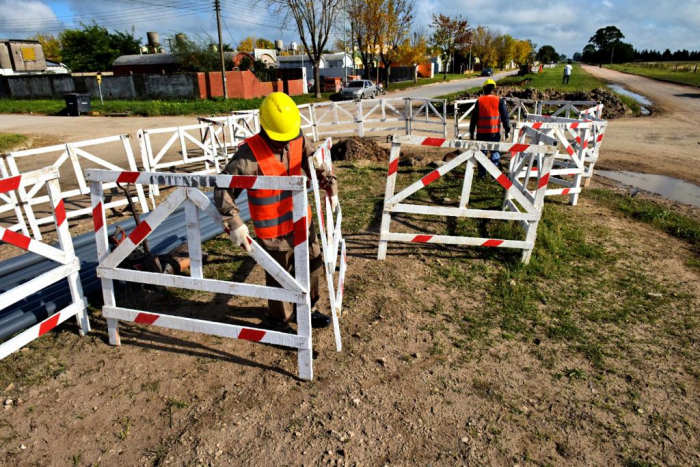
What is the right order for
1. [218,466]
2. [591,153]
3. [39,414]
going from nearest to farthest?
1. [218,466]
2. [39,414]
3. [591,153]

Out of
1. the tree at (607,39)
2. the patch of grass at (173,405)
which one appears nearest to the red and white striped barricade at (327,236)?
the patch of grass at (173,405)

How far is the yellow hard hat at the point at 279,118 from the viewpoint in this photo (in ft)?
9.85

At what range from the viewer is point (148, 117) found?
77.2 ft

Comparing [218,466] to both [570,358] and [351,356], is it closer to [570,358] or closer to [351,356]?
[351,356]

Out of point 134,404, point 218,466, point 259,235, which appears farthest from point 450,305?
point 134,404

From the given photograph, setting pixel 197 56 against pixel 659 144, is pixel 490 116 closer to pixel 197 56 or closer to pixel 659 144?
pixel 659 144

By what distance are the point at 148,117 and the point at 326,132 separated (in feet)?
43.7

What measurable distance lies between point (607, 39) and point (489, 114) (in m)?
124

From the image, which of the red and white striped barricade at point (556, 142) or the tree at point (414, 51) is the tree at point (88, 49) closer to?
the tree at point (414, 51)

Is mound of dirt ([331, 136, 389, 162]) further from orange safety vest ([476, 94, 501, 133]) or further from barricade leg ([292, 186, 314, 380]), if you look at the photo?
barricade leg ([292, 186, 314, 380])

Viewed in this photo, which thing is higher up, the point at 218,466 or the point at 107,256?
the point at 107,256

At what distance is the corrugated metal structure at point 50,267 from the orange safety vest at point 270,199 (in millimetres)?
1497

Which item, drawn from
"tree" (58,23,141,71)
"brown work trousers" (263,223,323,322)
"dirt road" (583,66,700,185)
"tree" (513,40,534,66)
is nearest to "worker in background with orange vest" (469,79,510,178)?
"dirt road" (583,66,700,185)

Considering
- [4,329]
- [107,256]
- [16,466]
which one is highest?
[107,256]
